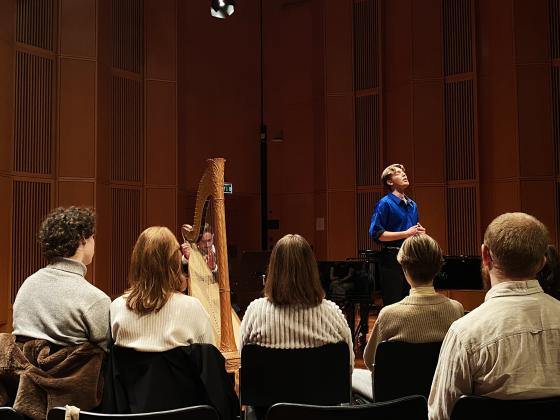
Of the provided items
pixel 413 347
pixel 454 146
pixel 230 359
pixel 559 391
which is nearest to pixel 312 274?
pixel 413 347

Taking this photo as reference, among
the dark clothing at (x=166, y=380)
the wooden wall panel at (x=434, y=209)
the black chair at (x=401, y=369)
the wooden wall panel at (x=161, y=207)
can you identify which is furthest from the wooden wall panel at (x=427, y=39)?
the dark clothing at (x=166, y=380)

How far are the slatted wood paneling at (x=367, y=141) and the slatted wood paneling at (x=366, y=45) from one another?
274 mm

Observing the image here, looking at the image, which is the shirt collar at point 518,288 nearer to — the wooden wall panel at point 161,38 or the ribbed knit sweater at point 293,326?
the ribbed knit sweater at point 293,326

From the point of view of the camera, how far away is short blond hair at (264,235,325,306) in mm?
2258

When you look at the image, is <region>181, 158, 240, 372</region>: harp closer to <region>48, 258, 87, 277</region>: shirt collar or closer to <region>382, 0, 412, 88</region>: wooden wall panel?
<region>48, 258, 87, 277</region>: shirt collar

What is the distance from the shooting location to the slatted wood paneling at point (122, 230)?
7.82 m

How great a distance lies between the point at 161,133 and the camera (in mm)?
8242

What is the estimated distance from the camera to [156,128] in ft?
27.0

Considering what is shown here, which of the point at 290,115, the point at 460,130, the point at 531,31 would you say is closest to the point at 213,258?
the point at 460,130

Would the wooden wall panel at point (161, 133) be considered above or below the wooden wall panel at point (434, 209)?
above

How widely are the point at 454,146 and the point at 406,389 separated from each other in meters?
6.23

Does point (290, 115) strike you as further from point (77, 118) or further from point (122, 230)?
point (77, 118)

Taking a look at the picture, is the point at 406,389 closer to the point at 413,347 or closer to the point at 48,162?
the point at 413,347

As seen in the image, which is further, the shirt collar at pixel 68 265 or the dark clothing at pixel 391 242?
the dark clothing at pixel 391 242
